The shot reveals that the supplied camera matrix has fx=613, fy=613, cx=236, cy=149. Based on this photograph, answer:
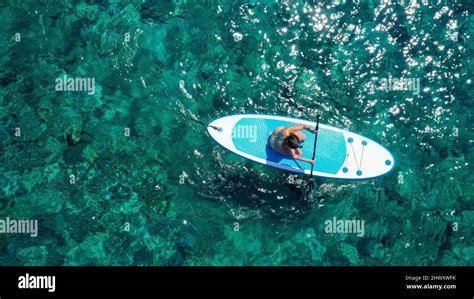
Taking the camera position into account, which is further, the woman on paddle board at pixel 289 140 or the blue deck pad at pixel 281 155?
the blue deck pad at pixel 281 155

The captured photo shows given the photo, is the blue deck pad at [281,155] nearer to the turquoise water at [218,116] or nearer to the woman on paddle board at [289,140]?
the woman on paddle board at [289,140]

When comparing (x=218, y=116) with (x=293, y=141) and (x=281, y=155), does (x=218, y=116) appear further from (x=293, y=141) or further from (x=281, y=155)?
(x=293, y=141)

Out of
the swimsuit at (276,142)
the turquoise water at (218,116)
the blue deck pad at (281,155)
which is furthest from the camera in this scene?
the blue deck pad at (281,155)

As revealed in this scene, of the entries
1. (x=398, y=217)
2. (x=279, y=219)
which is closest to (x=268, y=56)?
(x=279, y=219)

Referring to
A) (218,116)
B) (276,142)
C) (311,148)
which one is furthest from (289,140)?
(218,116)

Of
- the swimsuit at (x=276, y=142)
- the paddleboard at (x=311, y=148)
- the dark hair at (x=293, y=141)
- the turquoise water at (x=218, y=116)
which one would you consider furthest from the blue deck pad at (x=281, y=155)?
the dark hair at (x=293, y=141)

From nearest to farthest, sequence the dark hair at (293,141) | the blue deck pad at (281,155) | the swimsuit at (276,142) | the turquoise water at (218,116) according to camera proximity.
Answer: the dark hair at (293,141) → the swimsuit at (276,142) → the turquoise water at (218,116) → the blue deck pad at (281,155)
